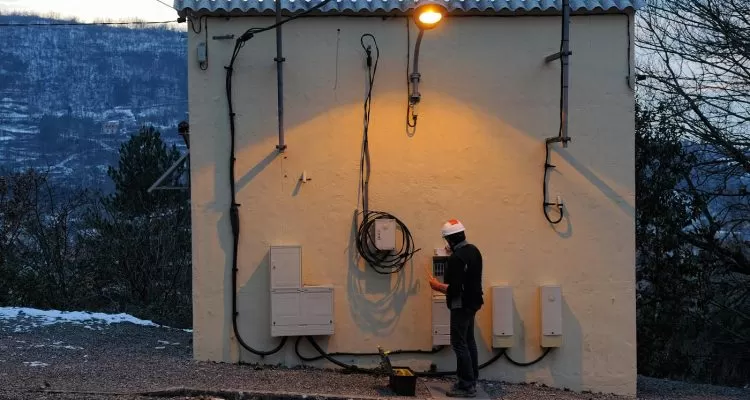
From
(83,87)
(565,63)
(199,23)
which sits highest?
(83,87)

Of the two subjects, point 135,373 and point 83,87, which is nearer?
point 135,373

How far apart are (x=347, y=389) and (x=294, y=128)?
309cm

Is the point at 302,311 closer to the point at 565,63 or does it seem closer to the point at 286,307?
the point at 286,307

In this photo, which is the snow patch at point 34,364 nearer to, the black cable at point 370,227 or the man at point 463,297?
the black cable at point 370,227

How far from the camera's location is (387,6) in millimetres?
8641

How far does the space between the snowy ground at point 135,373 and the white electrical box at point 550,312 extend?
0.67 m

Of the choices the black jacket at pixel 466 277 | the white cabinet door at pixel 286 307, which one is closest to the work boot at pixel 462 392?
the black jacket at pixel 466 277

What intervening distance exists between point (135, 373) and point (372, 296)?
109 inches

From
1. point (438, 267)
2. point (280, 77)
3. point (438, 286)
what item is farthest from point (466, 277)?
point (280, 77)

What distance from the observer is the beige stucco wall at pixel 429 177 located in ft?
28.5

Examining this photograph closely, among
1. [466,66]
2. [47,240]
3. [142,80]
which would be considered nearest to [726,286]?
[466,66]

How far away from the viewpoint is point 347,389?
7.68 m

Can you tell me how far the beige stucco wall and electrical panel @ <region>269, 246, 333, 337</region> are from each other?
217 mm

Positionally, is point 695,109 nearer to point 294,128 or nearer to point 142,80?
point 294,128
